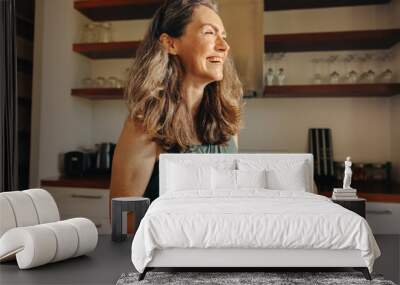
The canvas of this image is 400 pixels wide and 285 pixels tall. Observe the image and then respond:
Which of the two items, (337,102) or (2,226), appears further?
(337,102)

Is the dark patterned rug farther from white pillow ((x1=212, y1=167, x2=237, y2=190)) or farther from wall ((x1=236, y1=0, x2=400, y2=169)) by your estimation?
wall ((x1=236, y1=0, x2=400, y2=169))

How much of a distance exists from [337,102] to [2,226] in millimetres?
3307

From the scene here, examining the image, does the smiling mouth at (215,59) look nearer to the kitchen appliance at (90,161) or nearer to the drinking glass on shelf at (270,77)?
the drinking glass on shelf at (270,77)

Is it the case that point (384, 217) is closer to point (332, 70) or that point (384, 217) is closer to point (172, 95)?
point (332, 70)

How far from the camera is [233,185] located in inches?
169

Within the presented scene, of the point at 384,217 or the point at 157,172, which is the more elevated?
the point at 157,172

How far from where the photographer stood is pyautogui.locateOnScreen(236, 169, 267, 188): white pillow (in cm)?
427

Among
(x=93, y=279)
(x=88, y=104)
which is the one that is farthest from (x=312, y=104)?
(x=93, y=279)

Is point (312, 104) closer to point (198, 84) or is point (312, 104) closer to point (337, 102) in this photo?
point (337, 102)

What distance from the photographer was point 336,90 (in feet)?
15.7

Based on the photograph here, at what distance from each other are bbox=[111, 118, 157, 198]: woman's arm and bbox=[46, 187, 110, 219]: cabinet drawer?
0.48 ft

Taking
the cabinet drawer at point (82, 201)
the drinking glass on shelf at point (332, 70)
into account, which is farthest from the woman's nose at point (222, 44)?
the cabinet drawer at point (82, 201)

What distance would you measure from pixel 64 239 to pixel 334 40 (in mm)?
3019

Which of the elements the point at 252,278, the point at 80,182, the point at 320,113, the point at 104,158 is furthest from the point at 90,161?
the point at 252,278
